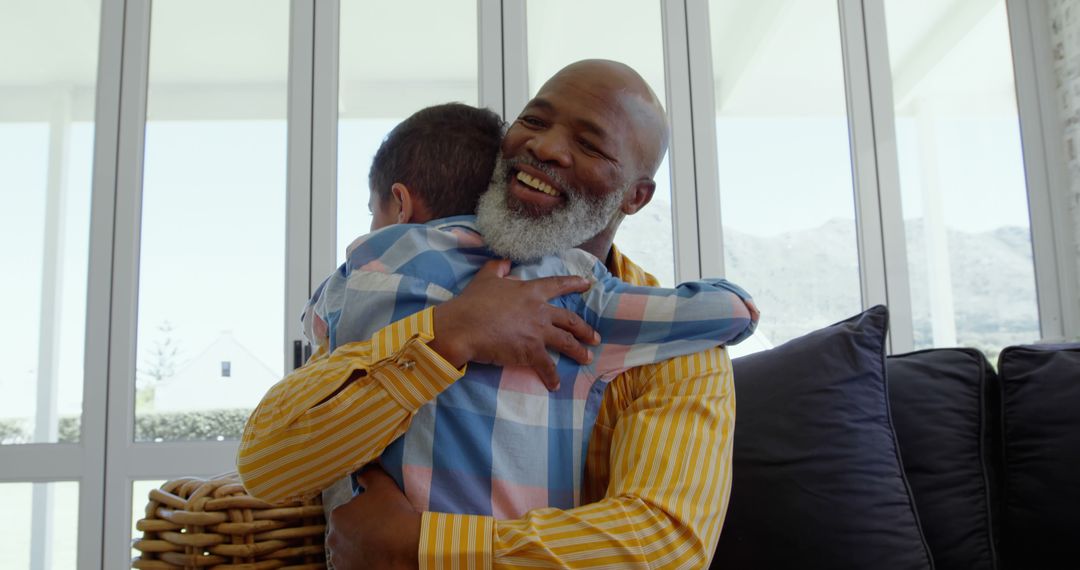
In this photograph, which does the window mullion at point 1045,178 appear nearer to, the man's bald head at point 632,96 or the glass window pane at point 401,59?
the glass window pane at point 401,59

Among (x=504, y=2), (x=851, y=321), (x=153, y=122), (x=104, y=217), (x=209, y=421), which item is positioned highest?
(x=504, y=2)

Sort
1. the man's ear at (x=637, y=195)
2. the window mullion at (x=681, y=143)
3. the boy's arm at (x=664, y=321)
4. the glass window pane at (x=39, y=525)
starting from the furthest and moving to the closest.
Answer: the window mullion at (x=681, y=143) → the glass window pane at (x=39, y=525) → the man's ear at (x=637, y=195) → the boy's arm at (x=664, y=321)

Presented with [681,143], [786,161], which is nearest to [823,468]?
[681,143]

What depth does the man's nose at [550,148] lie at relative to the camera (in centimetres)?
114

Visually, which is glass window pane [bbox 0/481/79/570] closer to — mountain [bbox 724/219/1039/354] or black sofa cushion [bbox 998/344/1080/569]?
mountain [bbox 724/219/1039/354]

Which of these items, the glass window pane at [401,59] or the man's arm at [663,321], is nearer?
the man's arm at [663,321]

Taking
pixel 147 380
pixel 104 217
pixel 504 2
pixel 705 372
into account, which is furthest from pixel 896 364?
pixel 104 217


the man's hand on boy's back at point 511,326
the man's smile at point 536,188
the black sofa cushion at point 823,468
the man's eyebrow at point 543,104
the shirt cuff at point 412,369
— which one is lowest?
the black sofa cushion at point 823,468

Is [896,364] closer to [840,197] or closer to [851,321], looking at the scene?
[851,321]

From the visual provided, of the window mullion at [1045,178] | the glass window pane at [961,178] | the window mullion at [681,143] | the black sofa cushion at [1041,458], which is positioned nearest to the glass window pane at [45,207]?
the window mullion at [681,143]

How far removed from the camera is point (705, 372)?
39.7 inches

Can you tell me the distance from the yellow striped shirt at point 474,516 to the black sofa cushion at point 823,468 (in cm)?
44

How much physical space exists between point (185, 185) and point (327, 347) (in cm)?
230

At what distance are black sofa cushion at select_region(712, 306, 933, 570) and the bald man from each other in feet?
1.37
